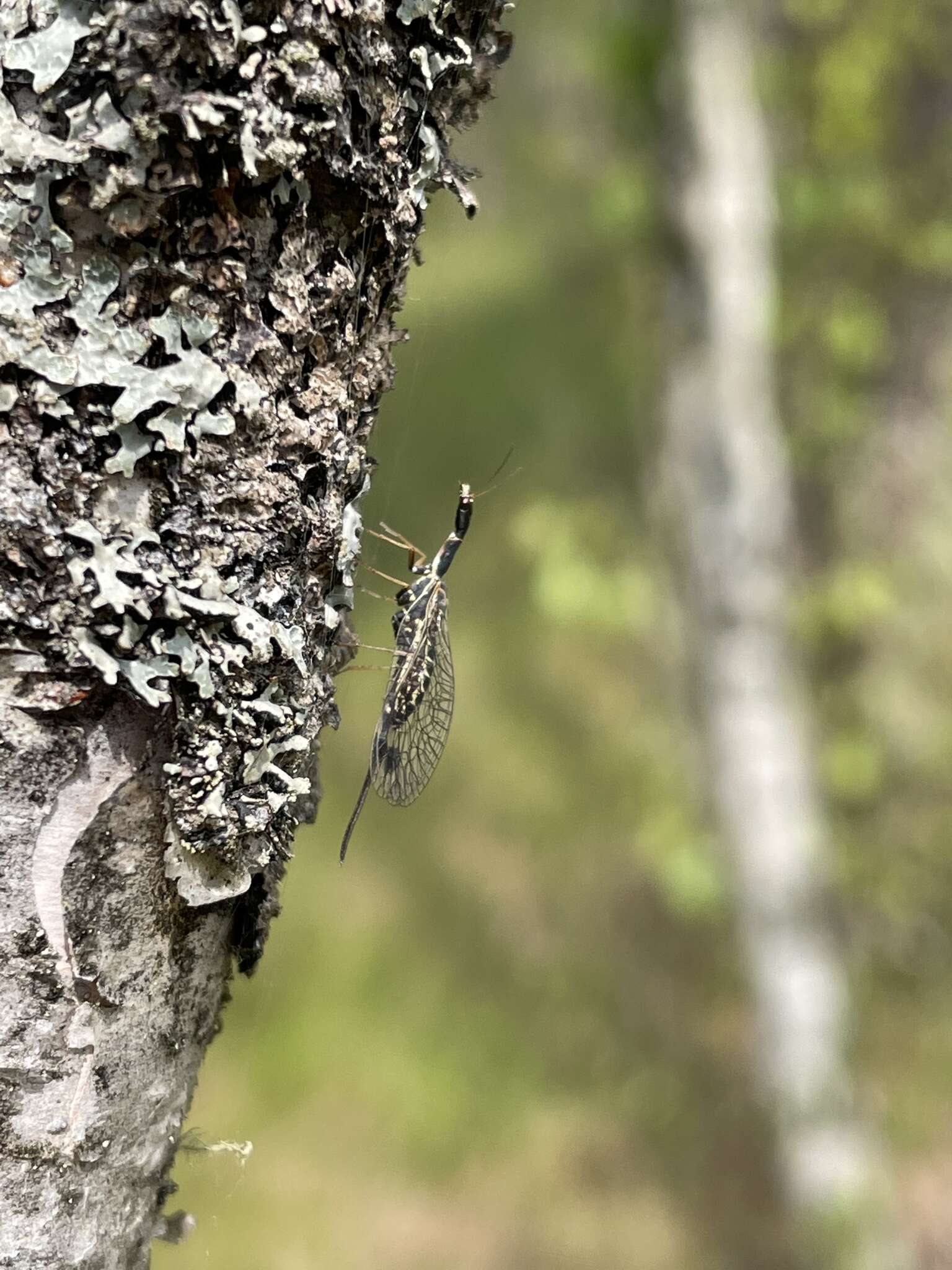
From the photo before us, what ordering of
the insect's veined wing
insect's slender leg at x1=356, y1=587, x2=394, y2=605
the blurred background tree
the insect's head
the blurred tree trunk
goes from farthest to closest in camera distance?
1. the blurred background tree
2. the blurred tree trunk
3. the insect's head
4. the insect's veined wing
5. insect's slender leg at x1=356, y1=587, x2=394, y2=605

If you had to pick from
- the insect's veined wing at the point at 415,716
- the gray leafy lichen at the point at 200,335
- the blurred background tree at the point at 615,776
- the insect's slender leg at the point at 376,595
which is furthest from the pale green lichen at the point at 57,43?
the blurred background tree at the point at 615,776

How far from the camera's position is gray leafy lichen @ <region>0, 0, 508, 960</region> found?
15.3 inches

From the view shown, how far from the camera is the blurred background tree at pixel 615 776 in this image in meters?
2.50

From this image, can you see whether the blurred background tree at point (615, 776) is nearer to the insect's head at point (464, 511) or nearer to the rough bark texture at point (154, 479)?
the insect's head at point (464, 511)

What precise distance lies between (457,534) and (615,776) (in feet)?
9.14

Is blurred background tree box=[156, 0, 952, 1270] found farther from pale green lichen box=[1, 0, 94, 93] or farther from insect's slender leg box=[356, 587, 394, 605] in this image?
pale green lichen box=[1, 0, 94, 93]

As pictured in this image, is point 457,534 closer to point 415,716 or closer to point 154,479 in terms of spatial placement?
point 415,716

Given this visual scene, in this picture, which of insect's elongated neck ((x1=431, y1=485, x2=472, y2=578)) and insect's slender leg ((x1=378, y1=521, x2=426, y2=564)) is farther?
insect's elongated neck ((x1=431, y1=485, x2=472, y2=578))

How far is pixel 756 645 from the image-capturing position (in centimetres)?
234

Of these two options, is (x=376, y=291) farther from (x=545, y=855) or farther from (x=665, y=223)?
(x=545, y=855)

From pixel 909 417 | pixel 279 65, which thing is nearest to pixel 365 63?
pixel 279 65

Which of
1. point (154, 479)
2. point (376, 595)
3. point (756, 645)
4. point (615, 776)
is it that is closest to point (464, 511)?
point (376, 595)

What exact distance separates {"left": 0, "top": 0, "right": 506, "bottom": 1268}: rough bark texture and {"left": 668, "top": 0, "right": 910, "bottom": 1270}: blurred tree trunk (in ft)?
5.98

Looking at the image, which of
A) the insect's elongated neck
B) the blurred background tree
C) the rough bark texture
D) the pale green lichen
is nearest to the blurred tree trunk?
the blurred background tree
